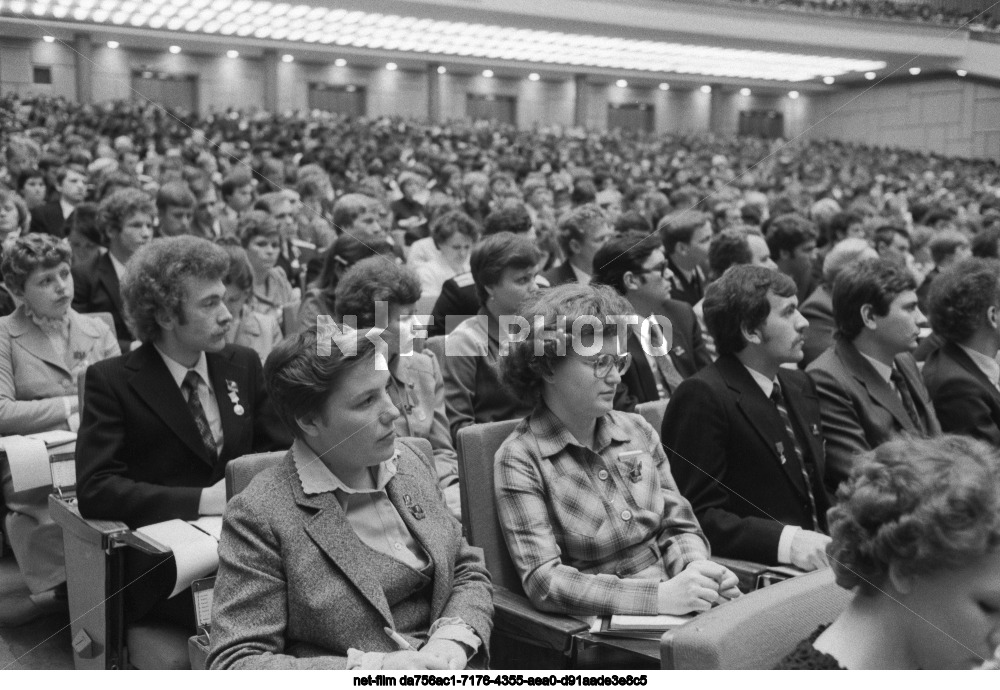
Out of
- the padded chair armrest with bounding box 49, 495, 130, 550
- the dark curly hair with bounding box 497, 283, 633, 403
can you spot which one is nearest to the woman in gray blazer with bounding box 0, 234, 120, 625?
the padded chair armrest with bounding box 49, 495, 130, 550

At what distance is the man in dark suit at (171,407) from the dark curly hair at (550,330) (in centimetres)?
76

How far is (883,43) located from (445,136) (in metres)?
13.6

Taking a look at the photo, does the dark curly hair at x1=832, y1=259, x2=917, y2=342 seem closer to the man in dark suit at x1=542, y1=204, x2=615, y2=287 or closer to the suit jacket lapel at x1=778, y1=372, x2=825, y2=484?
the suit jacket lapel at x1=778, y1=372, x2=825, y2=484

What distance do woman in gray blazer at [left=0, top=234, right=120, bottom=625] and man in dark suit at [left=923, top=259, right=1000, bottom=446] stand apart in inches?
119

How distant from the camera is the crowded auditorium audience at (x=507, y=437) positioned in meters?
1.34

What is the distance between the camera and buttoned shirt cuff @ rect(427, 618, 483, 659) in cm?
181

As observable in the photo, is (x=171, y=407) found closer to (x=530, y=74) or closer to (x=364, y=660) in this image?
(x=364, y=660)

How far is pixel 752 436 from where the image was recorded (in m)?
2.57

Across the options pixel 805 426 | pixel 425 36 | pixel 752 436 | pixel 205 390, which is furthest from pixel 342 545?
pixel 425 36

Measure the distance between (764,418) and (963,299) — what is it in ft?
3.97

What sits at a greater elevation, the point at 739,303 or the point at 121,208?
the point at 121,208

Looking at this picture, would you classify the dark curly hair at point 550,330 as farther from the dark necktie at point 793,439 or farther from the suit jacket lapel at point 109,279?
the suit jacket lapel at point 109,279

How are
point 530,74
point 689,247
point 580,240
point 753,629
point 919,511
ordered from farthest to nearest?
1. point 530,74
2. point 689,247
3. point 580,240
4. point 753,629
5. point 919,511

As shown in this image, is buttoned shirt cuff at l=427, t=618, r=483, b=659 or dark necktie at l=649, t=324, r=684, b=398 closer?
buttoned shirt cuff at l=427, t=618, r=483, b=659
